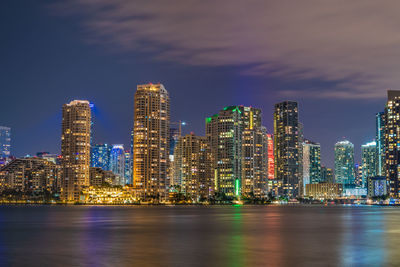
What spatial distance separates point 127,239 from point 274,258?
26.0 m

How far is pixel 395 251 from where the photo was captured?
179 ft

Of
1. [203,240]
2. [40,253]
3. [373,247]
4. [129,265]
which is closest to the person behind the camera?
[129,265]

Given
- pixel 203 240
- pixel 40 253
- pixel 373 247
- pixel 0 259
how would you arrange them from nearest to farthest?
pixel 0 259
pixel 40 253
pixel 373 247
pixel 203 240

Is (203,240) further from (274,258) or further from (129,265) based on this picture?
(129,265)

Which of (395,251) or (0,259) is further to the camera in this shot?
(395,251)

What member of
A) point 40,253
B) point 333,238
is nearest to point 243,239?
point 333,238

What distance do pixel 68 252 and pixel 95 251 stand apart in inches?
106

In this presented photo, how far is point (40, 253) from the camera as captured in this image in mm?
54000

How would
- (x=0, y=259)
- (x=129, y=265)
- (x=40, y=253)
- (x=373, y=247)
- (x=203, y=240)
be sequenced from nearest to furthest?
(x=129, y=265) < (x=0, y=259) < (x=40, y=253) < (x=373, y=247) < (x=203, y=240)

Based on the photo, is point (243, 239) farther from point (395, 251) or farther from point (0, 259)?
point (0, 259)

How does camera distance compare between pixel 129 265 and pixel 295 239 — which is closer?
pixel 129 265

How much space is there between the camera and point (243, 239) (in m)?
70.7

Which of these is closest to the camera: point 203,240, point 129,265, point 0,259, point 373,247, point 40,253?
point 129,265

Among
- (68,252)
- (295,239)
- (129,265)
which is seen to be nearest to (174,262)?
(129,265)
